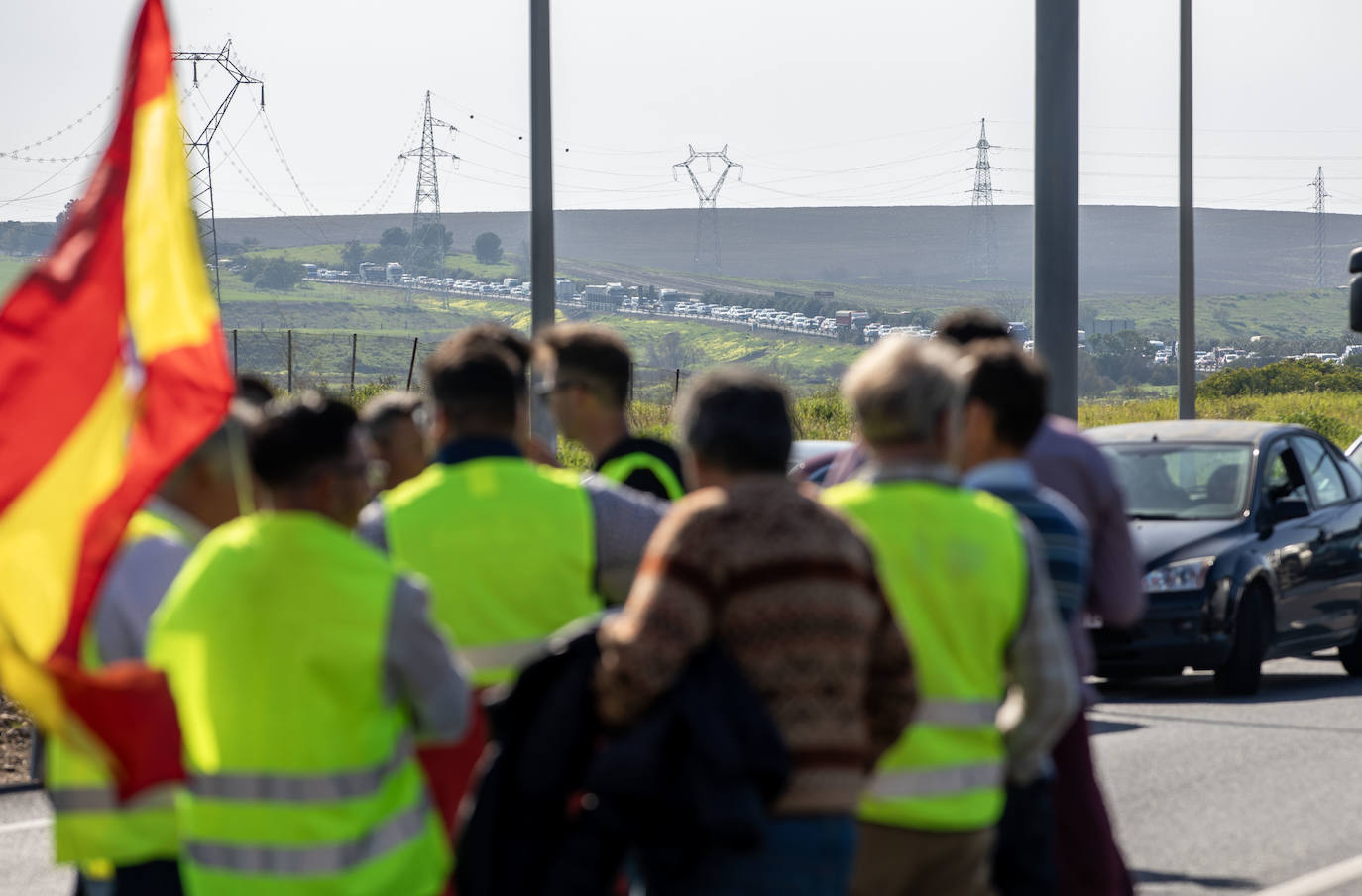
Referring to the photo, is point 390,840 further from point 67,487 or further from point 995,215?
point 995,215

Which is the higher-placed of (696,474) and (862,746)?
(696,474)

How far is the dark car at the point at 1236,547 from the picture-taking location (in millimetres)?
12289

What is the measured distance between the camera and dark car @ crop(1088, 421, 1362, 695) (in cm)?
1229

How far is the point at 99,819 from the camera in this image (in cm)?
411

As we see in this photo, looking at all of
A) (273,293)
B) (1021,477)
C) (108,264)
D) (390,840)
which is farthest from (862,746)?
(273,293)

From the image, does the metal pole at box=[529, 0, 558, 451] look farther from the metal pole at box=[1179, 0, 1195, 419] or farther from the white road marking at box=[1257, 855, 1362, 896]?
the metal pole at box=[1179, 0, 1195, 419]

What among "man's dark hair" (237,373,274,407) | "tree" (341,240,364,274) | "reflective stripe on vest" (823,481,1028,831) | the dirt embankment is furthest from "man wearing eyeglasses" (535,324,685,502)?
"tree" (341,240,364,274)

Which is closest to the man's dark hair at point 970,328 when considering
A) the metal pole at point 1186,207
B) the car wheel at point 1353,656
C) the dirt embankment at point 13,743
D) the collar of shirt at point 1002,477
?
the collar of shirt at point 1002,477

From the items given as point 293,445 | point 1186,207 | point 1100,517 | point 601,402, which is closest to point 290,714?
point 293,445

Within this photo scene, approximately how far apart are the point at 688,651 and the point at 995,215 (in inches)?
6466

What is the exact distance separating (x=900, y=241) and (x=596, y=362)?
166108mm

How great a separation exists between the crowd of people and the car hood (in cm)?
800

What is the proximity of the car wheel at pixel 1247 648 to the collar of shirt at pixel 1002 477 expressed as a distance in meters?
7.90

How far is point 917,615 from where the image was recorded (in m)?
4.23
